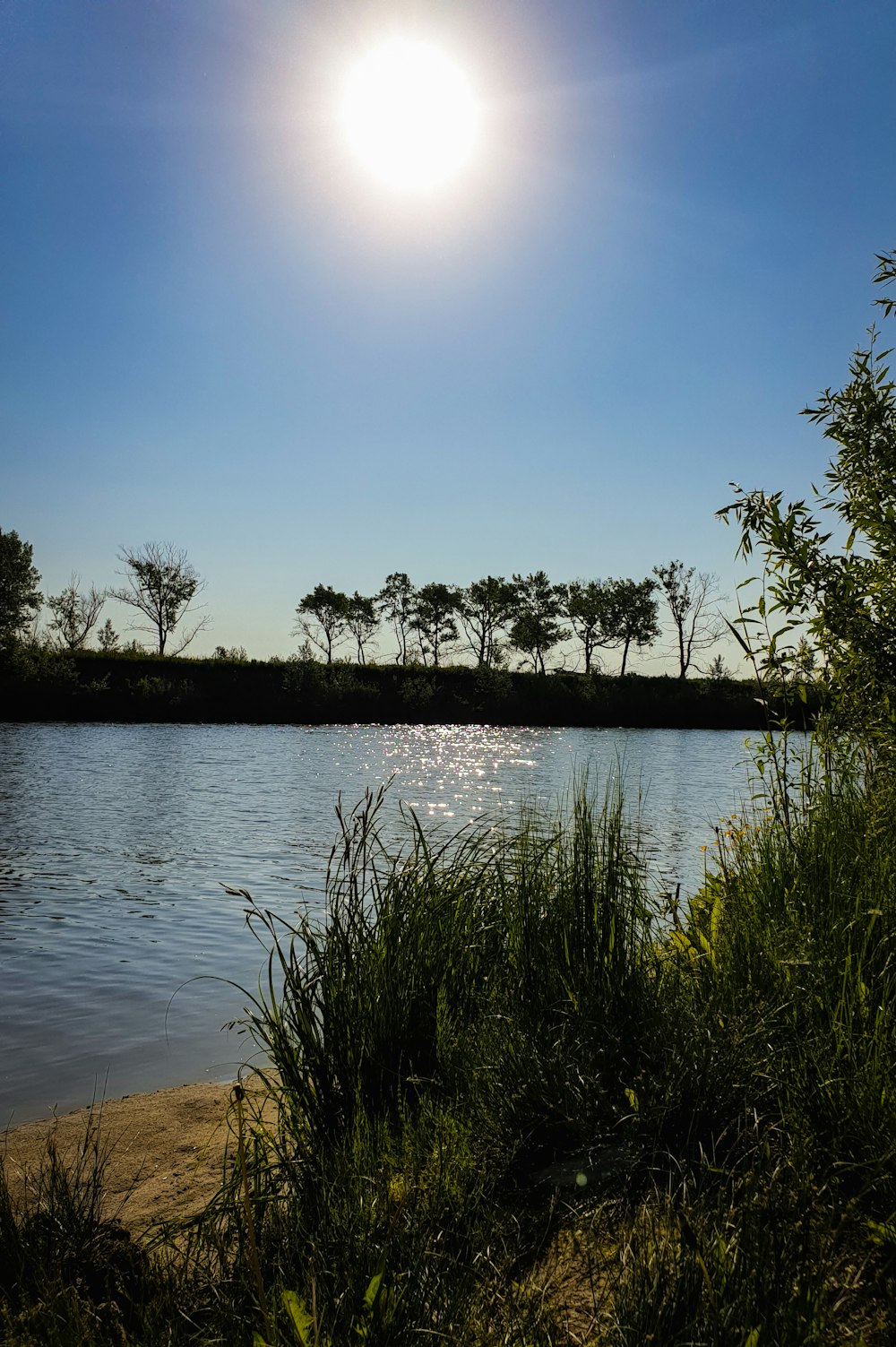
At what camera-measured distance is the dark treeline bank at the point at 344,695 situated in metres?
54.7

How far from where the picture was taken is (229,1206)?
3.28 metres

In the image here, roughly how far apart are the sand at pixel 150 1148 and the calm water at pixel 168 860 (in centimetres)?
51

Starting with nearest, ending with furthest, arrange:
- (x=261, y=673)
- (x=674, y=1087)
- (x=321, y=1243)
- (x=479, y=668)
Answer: (x=321, y=1243), (x=674, y=1087), (x=261, y=673), (x=479, y=668)

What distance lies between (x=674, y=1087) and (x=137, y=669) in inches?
2445

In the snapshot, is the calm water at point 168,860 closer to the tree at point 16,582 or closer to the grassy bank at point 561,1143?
the grassy bank at point 561,1143

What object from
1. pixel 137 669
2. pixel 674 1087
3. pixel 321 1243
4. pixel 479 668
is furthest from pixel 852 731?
pixel 479 668

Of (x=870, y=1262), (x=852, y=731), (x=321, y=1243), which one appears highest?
(x=852, y=731)

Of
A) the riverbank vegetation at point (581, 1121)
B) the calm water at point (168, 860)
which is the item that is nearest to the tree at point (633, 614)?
the calm water at point (168, 860)

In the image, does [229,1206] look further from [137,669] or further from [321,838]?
[137,669]

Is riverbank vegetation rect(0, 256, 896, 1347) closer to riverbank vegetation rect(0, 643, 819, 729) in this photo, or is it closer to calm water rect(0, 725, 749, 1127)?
calm water rect(0, 725, 749, 1127)

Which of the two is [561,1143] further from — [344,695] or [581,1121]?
[344,695]

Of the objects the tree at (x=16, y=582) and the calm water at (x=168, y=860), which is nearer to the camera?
the calm water at (x=168, y=860)

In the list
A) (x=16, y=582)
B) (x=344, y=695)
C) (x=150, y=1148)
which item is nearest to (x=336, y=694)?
(x=344, y=695)

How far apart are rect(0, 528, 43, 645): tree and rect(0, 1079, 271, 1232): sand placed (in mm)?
63143
